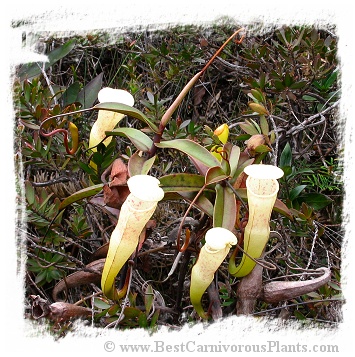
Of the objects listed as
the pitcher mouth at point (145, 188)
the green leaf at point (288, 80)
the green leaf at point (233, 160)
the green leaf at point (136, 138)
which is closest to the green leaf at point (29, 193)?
the green leaf at point (136, 138)

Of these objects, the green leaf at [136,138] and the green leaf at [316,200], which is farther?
the green leaf at [316,200]

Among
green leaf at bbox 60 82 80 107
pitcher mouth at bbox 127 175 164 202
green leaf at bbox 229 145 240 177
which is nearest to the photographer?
pitcher mouth at bbox 127 175 164 202

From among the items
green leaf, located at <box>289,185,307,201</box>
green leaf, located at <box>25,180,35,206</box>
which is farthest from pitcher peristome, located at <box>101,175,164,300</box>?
green leaf, located at <box>289,185,307,201</box>

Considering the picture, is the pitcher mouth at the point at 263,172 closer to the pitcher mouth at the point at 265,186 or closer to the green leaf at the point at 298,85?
the pitcher mouth at the point at 265,186

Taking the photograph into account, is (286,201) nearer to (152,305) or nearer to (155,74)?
(152,305)

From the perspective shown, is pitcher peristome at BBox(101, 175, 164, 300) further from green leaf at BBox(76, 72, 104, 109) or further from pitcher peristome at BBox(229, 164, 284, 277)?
green leaf at BBox(76, 72, 104, 109)
